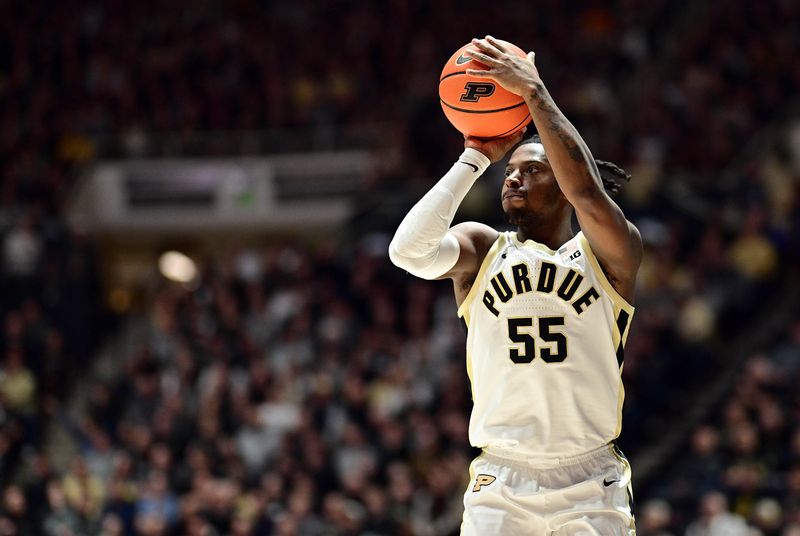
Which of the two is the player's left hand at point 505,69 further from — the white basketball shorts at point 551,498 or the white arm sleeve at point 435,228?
the white basketball shorts at point 551,498

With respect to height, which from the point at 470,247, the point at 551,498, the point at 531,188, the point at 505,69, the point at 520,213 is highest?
the point at 505,69

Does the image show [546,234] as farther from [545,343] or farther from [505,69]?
[505,69]

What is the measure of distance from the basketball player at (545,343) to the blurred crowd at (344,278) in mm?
6295

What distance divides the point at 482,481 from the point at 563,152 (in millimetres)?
1342

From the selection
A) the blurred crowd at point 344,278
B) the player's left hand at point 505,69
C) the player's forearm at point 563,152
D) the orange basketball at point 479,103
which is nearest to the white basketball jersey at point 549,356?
the player's forearm at point 563,152

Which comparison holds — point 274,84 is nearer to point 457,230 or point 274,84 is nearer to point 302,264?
point 302,264

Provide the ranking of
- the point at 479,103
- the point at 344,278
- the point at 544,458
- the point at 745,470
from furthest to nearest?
the point at 344,278, the point at 745,470, the point at 479,103, the point at 544,458

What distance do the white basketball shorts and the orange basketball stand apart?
1348mm

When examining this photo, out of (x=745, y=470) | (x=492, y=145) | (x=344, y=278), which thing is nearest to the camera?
Result: (x=492, y=145)

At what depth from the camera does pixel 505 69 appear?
451 centimetres

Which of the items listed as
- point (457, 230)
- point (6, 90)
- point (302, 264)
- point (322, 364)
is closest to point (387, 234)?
point (302, 264)

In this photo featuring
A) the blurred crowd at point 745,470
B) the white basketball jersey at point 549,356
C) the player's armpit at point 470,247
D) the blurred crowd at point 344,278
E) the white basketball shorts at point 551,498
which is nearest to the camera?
the white basketball shorts at point 551,498

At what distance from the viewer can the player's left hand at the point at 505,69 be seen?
448 centimetres

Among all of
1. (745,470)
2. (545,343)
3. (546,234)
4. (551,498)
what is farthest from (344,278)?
(551,498)
